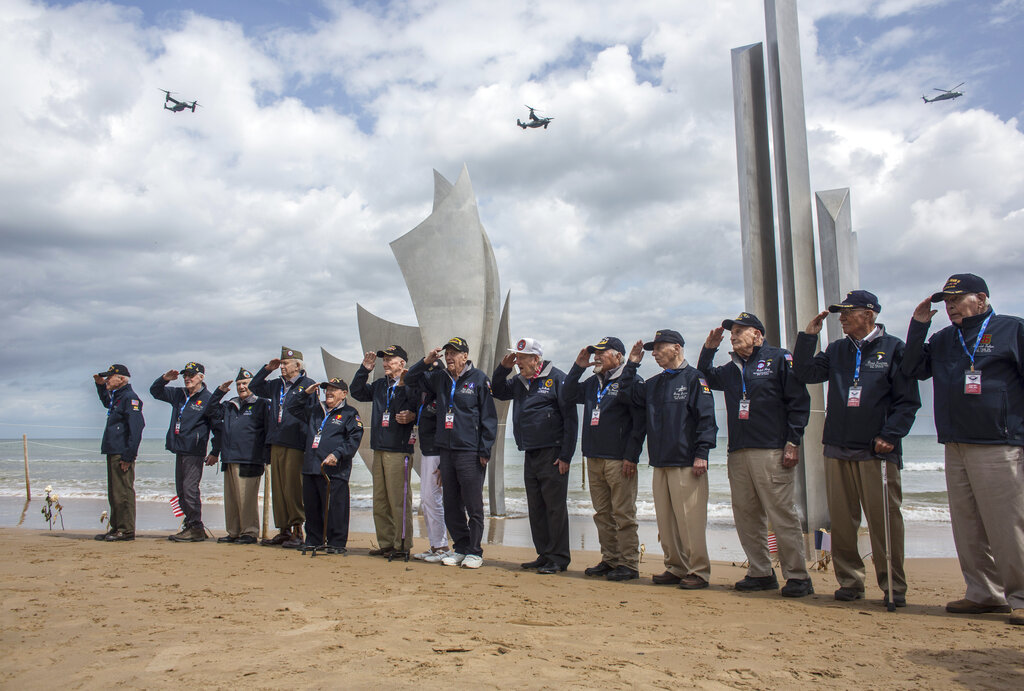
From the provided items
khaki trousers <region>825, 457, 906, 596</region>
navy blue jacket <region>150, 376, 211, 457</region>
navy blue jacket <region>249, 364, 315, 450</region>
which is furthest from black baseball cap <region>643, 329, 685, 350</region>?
navy blue jacket <region>150, 376, 211, 457</region>

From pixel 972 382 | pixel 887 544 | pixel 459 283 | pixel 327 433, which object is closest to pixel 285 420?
pixel 327 433

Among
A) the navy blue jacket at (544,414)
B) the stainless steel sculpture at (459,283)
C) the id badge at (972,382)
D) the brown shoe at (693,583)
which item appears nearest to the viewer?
the id badge at (972,382)

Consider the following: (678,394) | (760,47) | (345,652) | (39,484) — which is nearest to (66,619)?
(345,652)

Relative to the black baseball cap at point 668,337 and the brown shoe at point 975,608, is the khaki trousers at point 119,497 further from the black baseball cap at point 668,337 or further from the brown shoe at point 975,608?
the brown shoe at point 975,608

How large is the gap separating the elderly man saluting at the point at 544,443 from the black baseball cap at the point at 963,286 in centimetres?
228

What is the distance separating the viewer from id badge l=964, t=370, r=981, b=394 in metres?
3.32

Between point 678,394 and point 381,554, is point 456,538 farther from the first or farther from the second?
point 678,394

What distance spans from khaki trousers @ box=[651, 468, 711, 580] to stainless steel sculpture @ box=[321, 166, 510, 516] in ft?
23.7

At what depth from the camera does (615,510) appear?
179 inches

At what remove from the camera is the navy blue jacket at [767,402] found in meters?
4.02

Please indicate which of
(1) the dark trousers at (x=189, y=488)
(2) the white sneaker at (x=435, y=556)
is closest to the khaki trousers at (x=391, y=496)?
(2) the white sneaker at (x=435, y=556)

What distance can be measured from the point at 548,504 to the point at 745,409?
146cm

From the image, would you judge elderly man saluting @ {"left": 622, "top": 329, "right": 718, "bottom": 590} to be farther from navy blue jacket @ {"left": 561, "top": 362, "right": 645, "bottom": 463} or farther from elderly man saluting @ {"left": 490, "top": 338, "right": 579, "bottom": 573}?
elderly man saluting @ {"left": 490, "top": 338, "right": 579, "bottom": 573}

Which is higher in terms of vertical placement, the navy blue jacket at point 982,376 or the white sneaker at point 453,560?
the navy blue jacket at point 982,376
